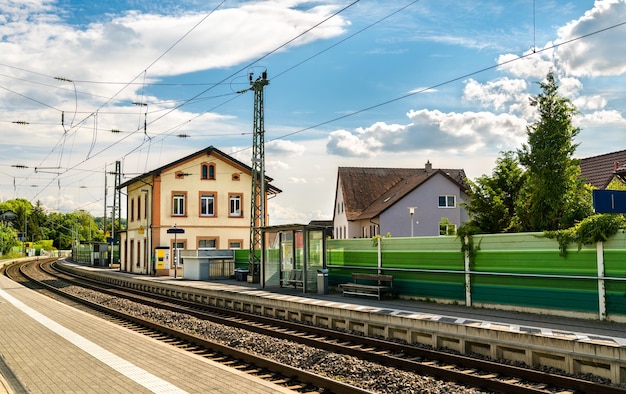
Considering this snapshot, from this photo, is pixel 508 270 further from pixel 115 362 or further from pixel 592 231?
pixel 115 362

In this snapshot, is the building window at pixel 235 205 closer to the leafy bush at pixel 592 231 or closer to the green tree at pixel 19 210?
the leafy bush at pixel 592 231

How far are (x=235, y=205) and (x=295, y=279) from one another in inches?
834

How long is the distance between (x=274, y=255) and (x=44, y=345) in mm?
12320

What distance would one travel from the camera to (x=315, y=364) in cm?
1161

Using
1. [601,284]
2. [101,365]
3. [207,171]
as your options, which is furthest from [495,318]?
[207,171]


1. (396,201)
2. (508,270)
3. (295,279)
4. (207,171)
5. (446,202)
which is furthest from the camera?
(446,202)

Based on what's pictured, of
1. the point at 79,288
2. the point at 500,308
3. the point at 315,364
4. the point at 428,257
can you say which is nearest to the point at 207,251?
the point at 79,288

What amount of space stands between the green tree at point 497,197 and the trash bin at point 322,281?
17.7 feet

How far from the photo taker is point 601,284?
13711 millimetres

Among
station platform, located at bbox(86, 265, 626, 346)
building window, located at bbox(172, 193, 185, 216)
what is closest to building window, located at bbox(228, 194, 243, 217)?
building window, located at bbox(172, 193, 185, 216)

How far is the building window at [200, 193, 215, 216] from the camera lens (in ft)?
140

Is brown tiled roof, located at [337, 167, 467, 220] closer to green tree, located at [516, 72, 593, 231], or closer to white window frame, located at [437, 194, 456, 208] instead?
white window frame, located at [437, 194, 456, 208]

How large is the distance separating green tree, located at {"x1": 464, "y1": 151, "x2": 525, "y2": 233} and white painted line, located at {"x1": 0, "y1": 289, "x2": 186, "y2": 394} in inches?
462

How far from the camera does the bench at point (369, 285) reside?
63.3 ft
